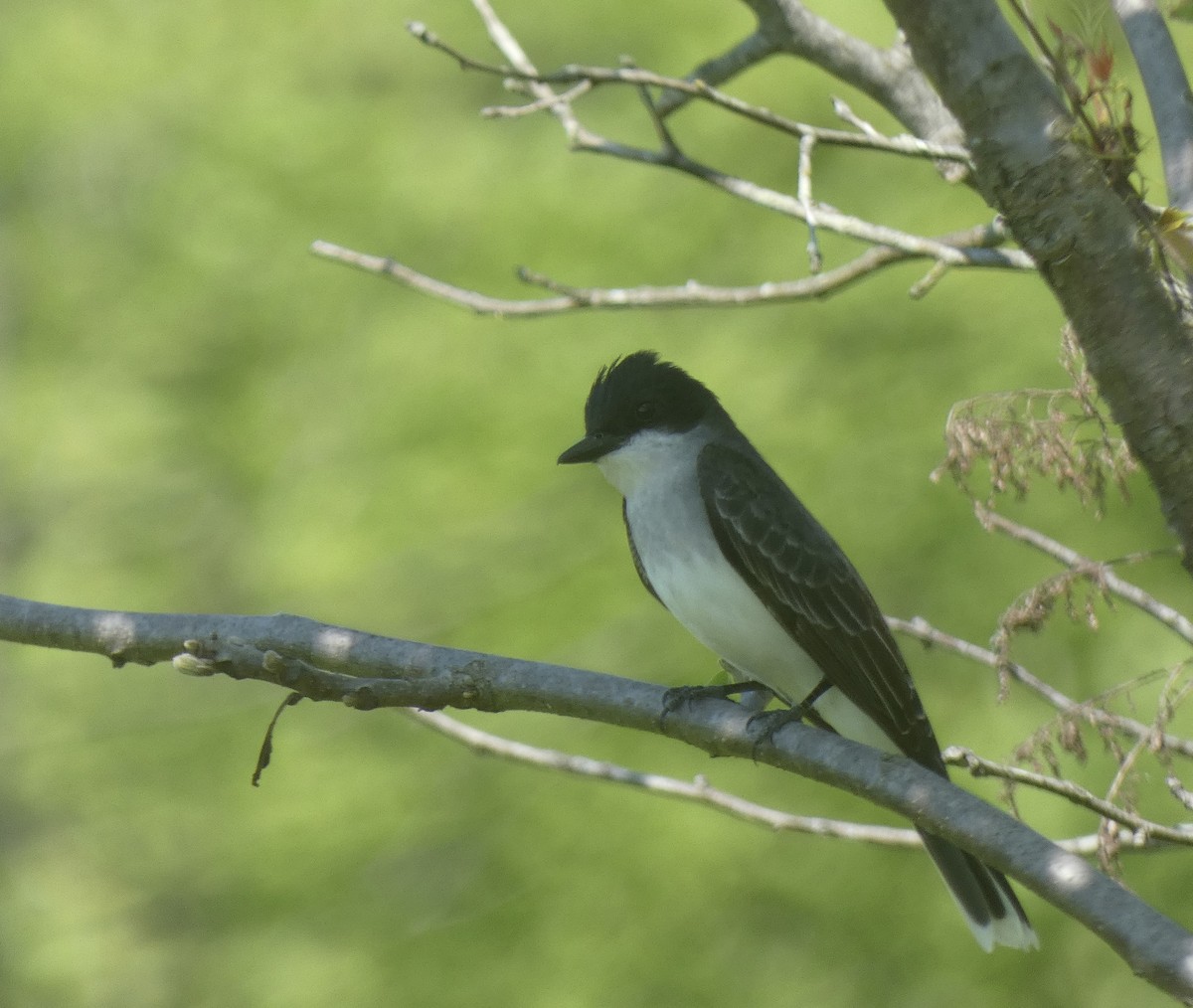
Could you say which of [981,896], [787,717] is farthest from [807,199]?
[981,896]

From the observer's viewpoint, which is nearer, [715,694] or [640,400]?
[715,694]

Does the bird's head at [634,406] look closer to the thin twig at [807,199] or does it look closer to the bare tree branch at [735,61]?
the bare tree branch at [735,61]

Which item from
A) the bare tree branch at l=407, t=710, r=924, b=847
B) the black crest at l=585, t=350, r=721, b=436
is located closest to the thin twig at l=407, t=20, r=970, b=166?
the black crest at l=585, t=350, r=721, b=436

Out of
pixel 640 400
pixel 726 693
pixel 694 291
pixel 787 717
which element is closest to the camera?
pixel 787 717

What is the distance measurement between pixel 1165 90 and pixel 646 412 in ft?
6.92

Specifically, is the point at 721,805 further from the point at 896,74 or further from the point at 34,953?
the point at 34,953

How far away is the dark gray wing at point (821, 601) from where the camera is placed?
423 cm

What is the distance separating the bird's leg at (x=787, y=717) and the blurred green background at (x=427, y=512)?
2.61m

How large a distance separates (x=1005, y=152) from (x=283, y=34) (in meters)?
8.92

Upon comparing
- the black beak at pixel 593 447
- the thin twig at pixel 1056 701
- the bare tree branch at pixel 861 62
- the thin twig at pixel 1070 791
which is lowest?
the black beak at pixel 593 447

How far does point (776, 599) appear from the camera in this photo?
4289 mm

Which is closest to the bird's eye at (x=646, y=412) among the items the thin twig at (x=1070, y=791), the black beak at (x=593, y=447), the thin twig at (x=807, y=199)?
the black beak at (x=593, y=447)

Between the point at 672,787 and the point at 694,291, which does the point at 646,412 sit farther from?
the point at 672,787

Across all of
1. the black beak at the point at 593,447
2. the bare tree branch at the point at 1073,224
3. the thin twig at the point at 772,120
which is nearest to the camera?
the bare tree branch at the point at 1073,224
